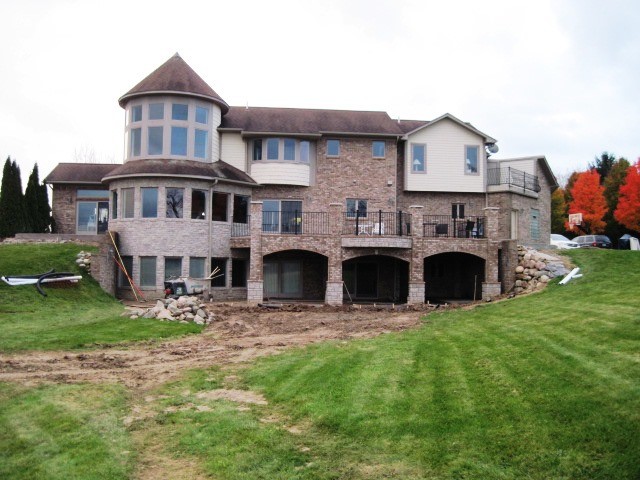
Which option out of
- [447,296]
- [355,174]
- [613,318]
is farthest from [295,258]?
[613,318]

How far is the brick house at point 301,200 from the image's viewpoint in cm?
2708

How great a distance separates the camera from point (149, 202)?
27.5 metres

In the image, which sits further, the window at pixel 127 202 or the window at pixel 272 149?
the window at pixel 272 149

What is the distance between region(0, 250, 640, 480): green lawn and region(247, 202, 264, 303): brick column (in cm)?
1370

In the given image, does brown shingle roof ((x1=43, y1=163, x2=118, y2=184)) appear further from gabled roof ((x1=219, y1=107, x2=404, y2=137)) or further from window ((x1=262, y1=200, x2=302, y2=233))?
window ((x1=262, y1=200, x2=302, y2=233))

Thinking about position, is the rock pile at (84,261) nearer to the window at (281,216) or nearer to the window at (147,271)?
the window at (147,271)

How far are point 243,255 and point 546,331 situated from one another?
62.6 feet

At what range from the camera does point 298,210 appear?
30.7 meters

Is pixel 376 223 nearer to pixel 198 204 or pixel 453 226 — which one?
pixel 453 226

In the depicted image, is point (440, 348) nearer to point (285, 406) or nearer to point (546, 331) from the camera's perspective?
point (546, 331)

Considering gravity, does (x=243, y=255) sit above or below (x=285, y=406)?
above

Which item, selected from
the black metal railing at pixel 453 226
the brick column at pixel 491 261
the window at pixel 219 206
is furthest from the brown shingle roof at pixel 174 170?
the brick column at pixel 491 261

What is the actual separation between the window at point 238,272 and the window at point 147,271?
3780 millimetres

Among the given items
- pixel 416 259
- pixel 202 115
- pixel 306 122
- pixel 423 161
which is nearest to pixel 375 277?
pixel 416 259
